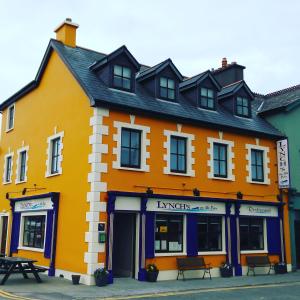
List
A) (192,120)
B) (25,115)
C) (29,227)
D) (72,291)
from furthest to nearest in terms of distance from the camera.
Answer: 1. (25,115)
2. (29,227)
3. (192,120)
4. (72,291)

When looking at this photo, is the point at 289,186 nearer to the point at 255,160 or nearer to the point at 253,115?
the point at 255,160

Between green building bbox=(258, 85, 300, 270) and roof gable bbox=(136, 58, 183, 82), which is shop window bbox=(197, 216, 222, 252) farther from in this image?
roof gable bbox=(136, 58, 183, 82)

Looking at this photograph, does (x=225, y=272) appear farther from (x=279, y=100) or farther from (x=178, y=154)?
(x=279, y=100)

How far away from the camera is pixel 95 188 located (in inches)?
624

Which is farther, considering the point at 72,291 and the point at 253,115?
the point at 253,115

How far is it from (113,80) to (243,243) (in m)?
9.21

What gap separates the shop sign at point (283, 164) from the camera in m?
21.0

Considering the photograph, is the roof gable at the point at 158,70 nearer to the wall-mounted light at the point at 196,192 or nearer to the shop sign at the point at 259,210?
the wall-mounted light at the point at 196,192

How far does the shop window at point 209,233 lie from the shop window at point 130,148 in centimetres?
387

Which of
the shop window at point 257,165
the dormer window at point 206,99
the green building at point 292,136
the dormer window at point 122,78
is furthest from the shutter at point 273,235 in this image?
the dormer window at point 122,78

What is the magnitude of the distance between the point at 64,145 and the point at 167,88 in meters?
5.20

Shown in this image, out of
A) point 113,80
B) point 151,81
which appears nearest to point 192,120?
point 151,81

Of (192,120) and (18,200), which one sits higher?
(192,120)

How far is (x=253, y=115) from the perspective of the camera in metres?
23.0
